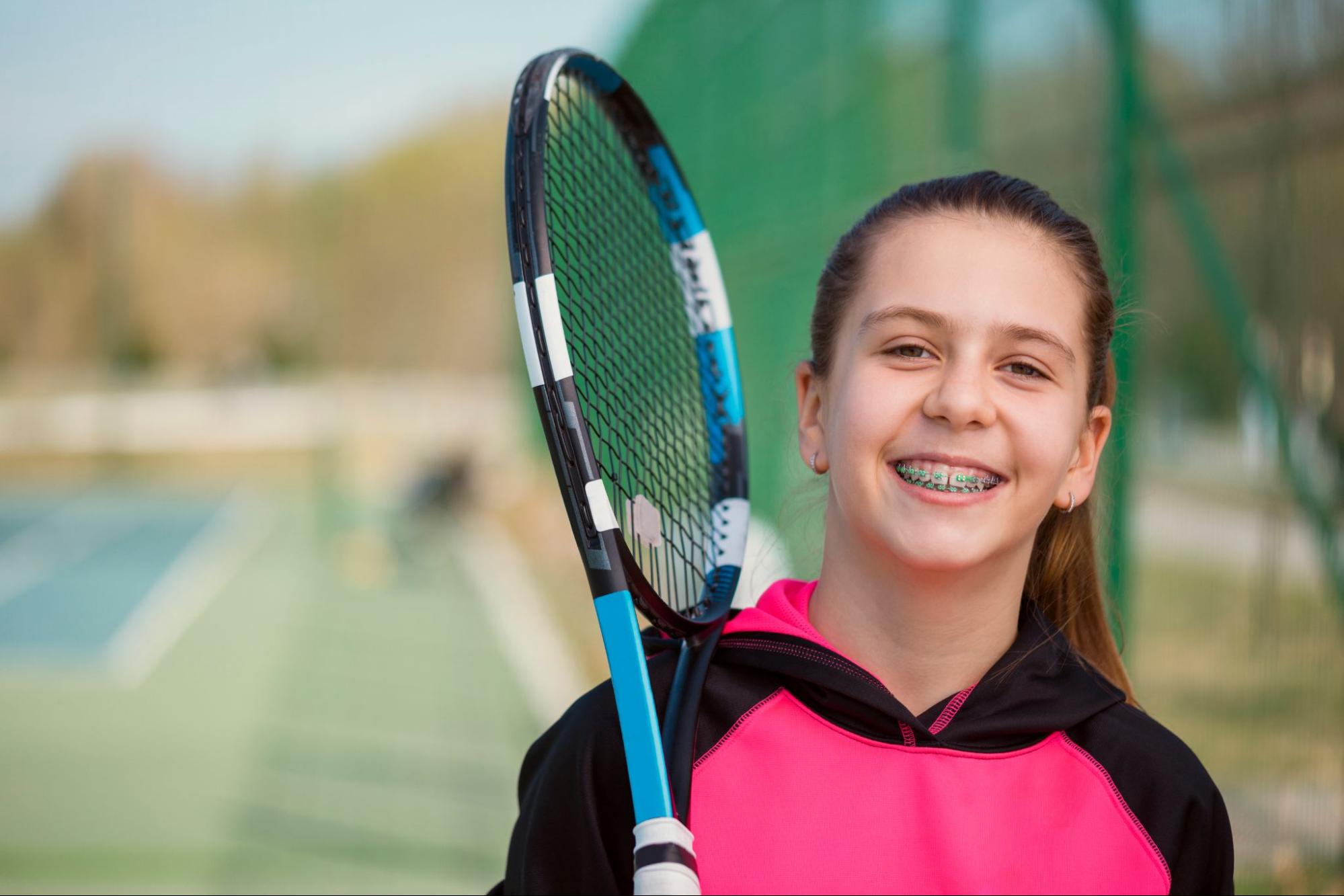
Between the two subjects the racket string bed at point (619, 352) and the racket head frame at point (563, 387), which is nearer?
the racket head frame at point (563, 387)

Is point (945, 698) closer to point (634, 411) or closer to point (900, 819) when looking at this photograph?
point (900, 819)

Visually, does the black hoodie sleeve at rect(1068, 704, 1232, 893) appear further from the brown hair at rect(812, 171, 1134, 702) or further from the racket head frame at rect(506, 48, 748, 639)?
the racket head frame at rect(506, 48, 748, 639)

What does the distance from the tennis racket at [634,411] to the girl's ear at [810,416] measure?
0.62 ft

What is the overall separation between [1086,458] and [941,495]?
0.23m

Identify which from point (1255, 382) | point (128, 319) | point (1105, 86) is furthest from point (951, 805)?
point (128, 319)

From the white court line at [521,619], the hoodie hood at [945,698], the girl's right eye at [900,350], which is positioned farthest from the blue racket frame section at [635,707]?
the white court line at [521,619]

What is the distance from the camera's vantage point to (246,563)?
11328mm

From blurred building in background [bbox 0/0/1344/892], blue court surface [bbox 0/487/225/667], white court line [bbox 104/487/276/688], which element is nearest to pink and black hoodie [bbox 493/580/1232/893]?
blurred building in background [bbox 0/0/1344/892]

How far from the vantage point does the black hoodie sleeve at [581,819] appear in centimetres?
124

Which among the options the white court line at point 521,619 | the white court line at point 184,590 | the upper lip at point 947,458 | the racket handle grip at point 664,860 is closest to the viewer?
the racket handle grip at point 664,860

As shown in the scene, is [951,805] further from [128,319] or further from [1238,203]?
[128,319]

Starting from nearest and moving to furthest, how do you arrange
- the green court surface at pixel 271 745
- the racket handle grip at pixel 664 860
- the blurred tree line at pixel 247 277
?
the racket handle grip at pixel 664 860 → the green court surface at pixel 271 745 → the blurred tree line at pixel 247 277

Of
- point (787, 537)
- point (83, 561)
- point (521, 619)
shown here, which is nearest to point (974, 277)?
point (787, 537)

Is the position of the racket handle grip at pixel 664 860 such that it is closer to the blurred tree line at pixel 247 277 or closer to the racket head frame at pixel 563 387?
the racket head frame at pixel 563 387
